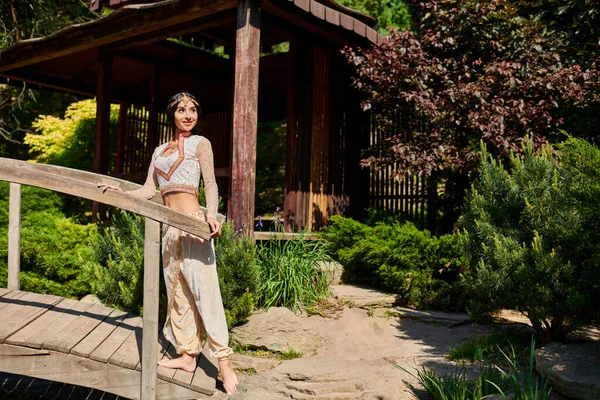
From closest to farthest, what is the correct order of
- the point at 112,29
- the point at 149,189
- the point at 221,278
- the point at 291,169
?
1. the point at 149,189
2. the point at 221,278
3. the point at 112,29
4. the point at 291,169

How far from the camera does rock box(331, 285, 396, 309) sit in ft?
20.6

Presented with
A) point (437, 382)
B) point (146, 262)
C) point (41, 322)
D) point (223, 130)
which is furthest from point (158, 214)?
point (223, 130)

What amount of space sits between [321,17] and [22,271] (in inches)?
182

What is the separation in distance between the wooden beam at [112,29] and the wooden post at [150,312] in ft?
11.2

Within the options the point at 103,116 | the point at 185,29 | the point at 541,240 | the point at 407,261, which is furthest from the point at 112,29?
the point at 541,240

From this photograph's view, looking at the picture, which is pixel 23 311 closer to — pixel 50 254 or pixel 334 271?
pixel 50 254

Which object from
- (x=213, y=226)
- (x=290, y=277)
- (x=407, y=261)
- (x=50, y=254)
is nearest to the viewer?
(x=213, y=226)

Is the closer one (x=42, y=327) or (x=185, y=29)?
(x=42, y=327)

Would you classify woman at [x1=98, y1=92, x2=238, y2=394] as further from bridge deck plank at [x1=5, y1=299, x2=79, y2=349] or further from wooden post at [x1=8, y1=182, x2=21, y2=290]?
wooden post at [x1=8, y1=182, x2=21, y2=290]

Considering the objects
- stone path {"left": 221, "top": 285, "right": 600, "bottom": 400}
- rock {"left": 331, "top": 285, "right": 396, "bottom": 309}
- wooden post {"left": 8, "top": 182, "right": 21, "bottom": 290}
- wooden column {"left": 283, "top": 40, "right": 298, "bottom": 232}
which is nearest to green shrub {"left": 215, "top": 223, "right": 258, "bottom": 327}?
stone path {"left": 221, "top": 285, "right": 600, "bottom": 400}

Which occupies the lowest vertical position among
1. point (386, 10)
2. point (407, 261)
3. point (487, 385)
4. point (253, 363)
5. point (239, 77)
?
point (253, 363)

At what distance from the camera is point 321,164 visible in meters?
8.17

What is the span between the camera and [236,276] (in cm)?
543

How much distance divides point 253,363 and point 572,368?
8.48 ft
